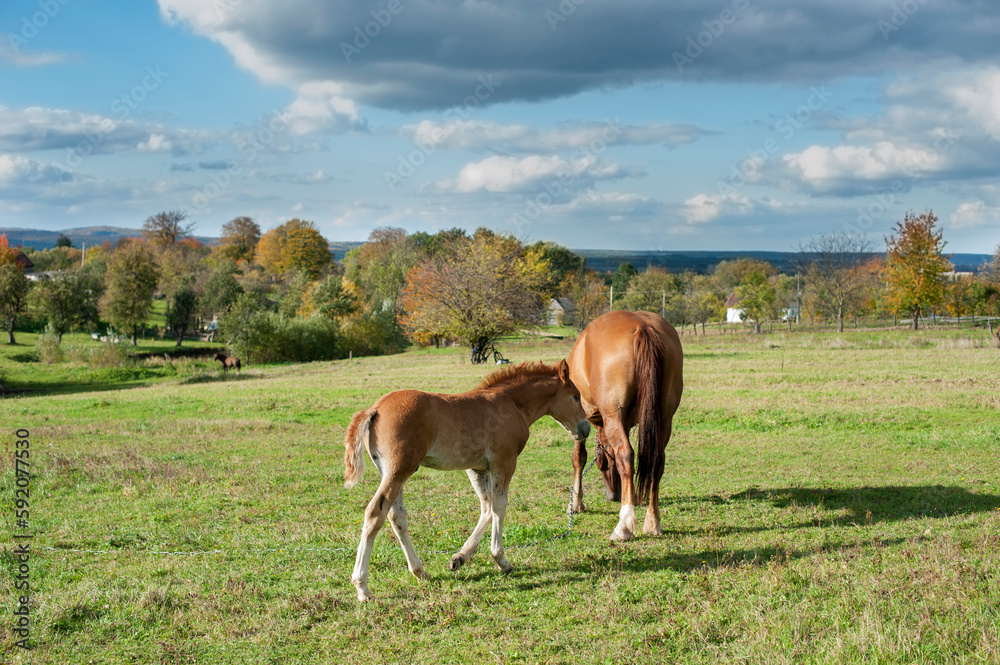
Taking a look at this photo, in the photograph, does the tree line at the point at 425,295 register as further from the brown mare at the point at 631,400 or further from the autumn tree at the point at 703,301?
the brown mare at the point at 631,400

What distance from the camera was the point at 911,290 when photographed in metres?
45.8

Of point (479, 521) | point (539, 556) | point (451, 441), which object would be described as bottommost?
point (539, 556)

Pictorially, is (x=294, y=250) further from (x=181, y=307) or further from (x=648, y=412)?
(x=648, y=412)

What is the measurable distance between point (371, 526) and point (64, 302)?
5965 cm

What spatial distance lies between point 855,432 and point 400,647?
12166mm

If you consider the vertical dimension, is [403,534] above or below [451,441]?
below

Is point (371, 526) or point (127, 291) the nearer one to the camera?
point (371, 526)

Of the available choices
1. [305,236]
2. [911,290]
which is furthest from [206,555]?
[305,236]

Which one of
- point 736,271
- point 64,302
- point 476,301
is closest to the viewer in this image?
point 476,301

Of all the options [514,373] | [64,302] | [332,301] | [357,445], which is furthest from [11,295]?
[357,445]

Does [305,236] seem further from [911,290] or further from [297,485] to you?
[297,485]

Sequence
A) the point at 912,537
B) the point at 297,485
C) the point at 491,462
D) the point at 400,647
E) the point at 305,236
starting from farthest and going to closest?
the point at 305,236 < the point at 297,485 < the point at 912,537 < the point at 491,462 < the point at 400,647

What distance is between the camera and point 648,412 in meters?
7.47

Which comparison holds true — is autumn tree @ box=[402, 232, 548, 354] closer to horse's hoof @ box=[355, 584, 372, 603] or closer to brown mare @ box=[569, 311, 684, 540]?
brown mare @ box=[569, 311, 684, 540]
